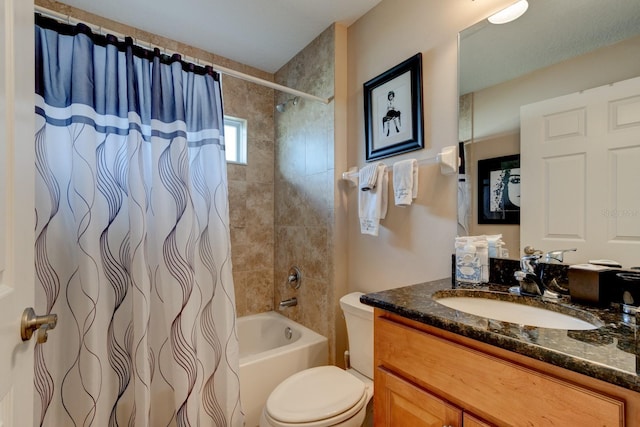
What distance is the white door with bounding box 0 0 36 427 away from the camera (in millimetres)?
540

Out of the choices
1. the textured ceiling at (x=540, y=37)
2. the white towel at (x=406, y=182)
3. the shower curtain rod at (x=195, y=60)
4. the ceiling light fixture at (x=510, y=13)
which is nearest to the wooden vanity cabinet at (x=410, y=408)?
the white towel at (x=406, y=182)

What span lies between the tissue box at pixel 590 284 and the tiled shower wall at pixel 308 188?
1218mm

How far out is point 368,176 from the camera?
1681 millimetres

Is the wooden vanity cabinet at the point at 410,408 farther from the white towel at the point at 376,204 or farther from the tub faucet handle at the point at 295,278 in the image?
the tub faucet handle at the point at 295,278

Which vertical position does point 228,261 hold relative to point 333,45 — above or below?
below

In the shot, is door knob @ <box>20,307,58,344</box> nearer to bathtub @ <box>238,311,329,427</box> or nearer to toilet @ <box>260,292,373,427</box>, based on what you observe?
toilet @ <box>260,292,373,427</box>

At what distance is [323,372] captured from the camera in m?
1.51

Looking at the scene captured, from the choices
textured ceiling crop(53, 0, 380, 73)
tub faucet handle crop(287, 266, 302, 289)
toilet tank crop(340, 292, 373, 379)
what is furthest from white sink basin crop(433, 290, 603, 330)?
textured ceiling crop(53, 0, 380, 73)

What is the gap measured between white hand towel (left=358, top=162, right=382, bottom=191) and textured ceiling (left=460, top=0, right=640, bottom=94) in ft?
1.82

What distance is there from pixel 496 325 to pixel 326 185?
1.39 meters

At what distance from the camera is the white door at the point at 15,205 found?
0.54 meters

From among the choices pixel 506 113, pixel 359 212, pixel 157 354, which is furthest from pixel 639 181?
pixel 157 354

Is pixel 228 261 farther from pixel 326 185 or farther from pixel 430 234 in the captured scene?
pixel 430 234

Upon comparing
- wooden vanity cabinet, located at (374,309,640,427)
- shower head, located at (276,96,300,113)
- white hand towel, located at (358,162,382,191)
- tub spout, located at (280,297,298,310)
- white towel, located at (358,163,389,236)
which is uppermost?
shower head, located at (276,96,300,113)
